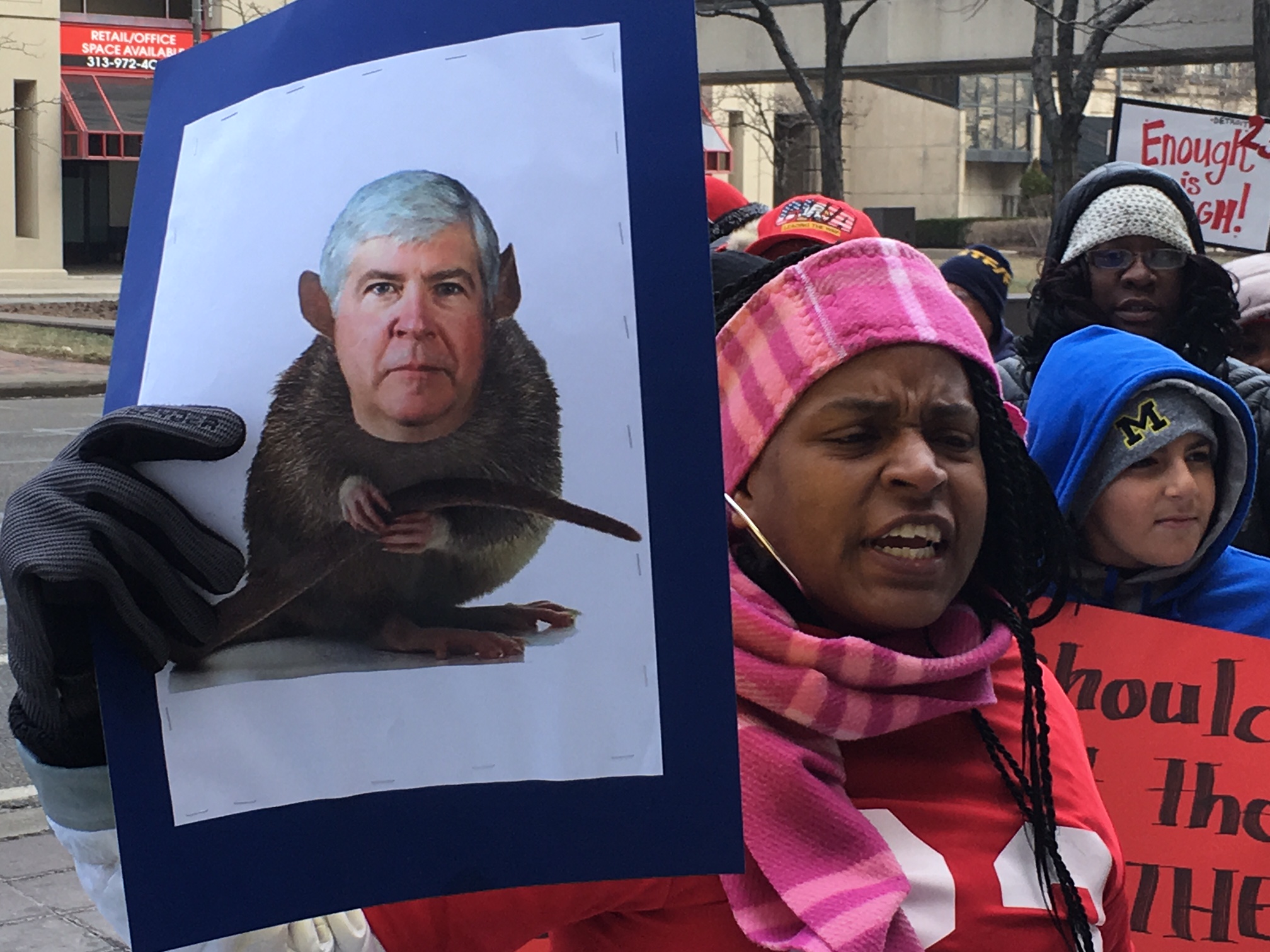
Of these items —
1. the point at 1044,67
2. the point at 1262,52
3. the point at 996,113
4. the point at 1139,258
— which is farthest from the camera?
the point at 996,113

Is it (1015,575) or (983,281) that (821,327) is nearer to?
(1015,575)

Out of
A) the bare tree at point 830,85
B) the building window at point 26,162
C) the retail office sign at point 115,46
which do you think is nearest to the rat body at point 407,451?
the bare tree at point 830,85

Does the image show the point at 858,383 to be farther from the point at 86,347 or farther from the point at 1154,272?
the point at 86,347

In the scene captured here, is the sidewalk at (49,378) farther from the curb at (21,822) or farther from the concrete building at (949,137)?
the concrete building at (949,137)

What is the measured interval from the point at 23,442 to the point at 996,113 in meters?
35.6

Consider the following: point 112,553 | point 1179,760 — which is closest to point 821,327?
point 112,553

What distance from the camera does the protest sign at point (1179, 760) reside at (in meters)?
2.40

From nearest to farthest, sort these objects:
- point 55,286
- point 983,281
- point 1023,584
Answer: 1. point 1023,584
2. point 983,281
3. point 55,286

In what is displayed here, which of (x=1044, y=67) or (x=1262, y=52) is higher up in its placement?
(x=1044, y=67)

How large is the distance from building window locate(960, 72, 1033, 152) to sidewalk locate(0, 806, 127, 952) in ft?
133

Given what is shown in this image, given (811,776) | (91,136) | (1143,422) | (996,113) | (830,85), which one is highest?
(996,113)

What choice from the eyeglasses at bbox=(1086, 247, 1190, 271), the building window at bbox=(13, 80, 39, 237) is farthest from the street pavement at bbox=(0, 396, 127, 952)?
the building window at bbox=(13, 80, 39, 237)

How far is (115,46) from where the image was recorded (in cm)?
3092

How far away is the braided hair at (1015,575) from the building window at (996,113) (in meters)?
42.7
